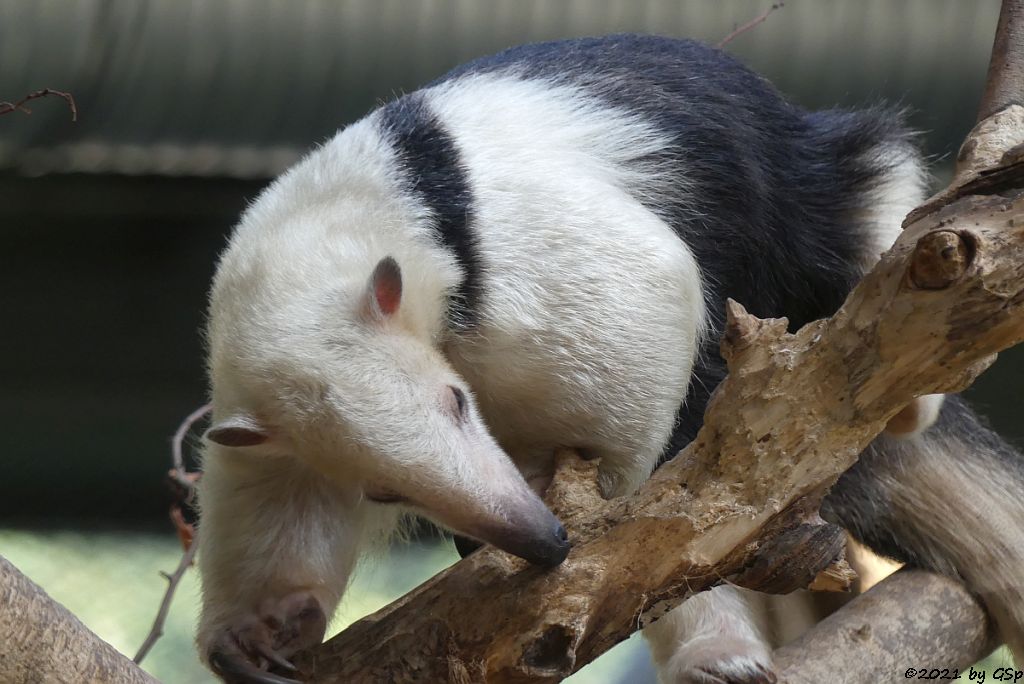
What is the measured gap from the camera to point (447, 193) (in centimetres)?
318

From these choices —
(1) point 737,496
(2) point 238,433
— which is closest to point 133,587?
(2) point 238,433

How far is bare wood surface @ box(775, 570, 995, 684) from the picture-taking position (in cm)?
337

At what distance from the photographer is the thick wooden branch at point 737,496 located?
2439mm

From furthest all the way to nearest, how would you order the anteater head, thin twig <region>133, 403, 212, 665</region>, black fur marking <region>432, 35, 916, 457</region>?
thin twig <region>133, 403, 212, 665</region>
black fur marking <region>432, 35, 916, 457</region>
the anteater head

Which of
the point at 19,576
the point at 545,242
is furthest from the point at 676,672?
the point at 19,576

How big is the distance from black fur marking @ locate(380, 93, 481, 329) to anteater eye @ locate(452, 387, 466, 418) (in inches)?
10.0

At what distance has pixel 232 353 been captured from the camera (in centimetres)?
303

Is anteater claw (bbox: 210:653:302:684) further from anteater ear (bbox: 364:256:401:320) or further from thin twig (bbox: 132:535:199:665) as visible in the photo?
anteater ear (bbox: 364:256:401:320)

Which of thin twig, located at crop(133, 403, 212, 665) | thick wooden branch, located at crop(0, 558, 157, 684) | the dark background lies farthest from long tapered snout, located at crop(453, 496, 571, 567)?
the dark background

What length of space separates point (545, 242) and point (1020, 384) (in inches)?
130

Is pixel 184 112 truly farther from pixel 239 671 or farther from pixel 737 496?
pixel 737 496

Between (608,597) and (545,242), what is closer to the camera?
(608,597)

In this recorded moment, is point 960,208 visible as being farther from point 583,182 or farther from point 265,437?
point 265,437

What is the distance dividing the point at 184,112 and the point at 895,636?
342 cm
